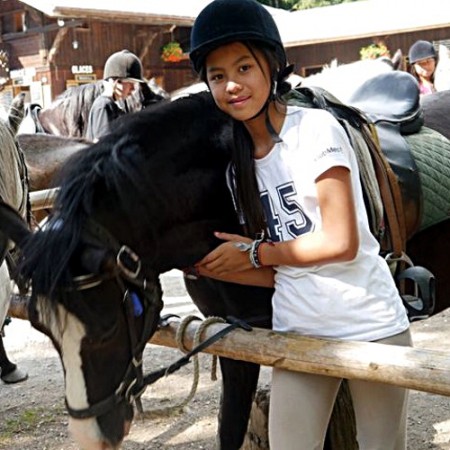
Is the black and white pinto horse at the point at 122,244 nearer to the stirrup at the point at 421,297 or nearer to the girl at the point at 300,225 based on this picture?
→ the girl at the point at 300,225

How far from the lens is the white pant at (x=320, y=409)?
1743mm

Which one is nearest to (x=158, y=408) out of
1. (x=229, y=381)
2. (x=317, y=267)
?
(x=229, y=381)

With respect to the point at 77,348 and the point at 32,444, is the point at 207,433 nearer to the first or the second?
the point at 32,444

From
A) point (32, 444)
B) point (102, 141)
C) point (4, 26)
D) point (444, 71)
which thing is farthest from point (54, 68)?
point (102, 141)

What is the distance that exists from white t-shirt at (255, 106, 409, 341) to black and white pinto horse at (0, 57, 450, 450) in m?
0.31

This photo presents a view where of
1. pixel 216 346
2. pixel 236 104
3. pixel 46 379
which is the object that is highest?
pixel 236 104

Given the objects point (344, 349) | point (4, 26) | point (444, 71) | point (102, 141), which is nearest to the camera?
point (344, 349)

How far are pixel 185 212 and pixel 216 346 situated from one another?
39 cm

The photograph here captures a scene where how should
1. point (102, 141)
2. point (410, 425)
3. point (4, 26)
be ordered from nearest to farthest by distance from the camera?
point (102, 141), point (410, 425), point (4, 26)

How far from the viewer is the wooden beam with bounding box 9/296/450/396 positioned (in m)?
1.61

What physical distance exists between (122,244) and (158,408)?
205 cm

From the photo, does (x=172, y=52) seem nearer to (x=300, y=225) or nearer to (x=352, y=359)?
(x=300, y=225)

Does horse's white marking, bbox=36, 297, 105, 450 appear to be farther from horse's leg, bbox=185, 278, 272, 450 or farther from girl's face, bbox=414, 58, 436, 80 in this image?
girl's face, bbox=414, 58, 436, 80

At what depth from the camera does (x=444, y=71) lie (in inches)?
293
